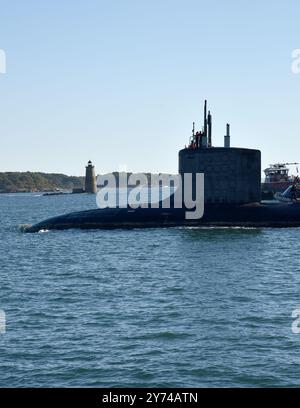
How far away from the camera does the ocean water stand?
607 inches

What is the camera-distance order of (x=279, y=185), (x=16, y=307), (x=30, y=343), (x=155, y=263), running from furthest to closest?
(x=279, y=185) < (x=155, y=263) < (x=16, y=307) < (x=30, y=343)

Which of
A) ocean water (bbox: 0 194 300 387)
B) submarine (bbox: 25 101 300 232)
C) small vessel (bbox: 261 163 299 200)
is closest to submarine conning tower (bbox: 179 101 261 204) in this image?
submarine (bbox: 25 101 300 232)

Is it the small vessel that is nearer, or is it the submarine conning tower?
the submarine conning tower

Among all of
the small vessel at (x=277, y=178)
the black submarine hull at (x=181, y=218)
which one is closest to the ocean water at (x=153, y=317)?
the black submarine hull at (x=181, y=218)

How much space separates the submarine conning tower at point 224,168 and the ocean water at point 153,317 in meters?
8.25

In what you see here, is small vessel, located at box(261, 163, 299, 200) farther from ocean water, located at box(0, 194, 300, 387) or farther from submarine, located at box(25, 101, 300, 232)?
ocean water, located at box(0, 194, 300, 387)

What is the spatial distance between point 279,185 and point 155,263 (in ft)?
299

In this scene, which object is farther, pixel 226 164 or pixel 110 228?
pixel 110 228

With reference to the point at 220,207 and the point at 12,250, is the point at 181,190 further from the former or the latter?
the point at 12,250

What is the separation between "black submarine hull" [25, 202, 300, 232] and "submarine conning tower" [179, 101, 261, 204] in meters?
1.13

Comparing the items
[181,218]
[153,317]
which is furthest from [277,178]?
[153,317]

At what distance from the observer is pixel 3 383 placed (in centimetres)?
1490

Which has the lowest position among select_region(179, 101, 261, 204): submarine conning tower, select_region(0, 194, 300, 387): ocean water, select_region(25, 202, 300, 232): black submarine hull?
select_region(0, 194, 300, 387): ocean water
